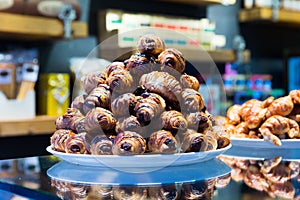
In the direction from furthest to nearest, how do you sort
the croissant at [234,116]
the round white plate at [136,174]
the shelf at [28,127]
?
the shelf at [28,127] → the croissant at [234,116] → the round white plate at [136,174]

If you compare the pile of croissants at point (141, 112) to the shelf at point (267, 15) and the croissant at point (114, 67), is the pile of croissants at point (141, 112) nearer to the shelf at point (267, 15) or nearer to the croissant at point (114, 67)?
the croissant at point (114, 67)

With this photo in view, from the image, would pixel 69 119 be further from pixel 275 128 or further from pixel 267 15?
pixel 267 15

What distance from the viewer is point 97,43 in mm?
2855

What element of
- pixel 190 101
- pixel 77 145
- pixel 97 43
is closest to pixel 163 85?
pixel 190 101

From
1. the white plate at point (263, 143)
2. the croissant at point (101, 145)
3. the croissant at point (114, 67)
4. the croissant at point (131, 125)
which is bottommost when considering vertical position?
the white plate at point (263, 143)

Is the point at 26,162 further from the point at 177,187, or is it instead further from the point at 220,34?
the point at 220,34

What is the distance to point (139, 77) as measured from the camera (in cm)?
73

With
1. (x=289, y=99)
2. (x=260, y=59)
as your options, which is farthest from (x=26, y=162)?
(x=260, y=59)

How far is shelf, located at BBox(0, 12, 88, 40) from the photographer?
223 centimetres

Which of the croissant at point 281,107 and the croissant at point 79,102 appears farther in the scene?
the croissant at point 281,107

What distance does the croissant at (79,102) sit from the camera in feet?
2.48

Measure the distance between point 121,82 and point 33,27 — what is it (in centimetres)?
173

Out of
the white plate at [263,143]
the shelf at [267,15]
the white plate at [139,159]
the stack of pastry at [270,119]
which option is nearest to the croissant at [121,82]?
the white plate at [139,159]

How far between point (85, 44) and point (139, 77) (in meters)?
2.16
